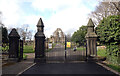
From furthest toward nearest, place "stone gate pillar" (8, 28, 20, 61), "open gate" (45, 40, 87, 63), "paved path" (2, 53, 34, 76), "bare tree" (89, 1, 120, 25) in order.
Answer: "bare tree" (89, 1, 120, 25), "open gate" (45, 40, 87, 63), "stone gate pillar" (8, 28, 20, 61), "paved path" (2, 53, 34, 76)

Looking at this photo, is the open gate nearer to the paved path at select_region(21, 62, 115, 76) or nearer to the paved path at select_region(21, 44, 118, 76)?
the paved path at select_region(21, 44, 118, 76)

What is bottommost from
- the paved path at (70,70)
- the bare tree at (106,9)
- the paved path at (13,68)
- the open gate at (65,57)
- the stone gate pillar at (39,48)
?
the paved path at (13,68)

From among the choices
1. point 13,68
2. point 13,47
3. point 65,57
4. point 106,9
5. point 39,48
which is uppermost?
point 106,9

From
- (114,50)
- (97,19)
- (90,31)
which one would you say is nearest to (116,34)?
(114,50)

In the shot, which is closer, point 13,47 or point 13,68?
point 13,68

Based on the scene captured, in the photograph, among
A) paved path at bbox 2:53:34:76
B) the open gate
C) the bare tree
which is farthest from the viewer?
the bare tree

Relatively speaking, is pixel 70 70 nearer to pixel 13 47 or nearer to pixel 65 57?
pixel 65 57

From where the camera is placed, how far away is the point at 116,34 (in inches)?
367

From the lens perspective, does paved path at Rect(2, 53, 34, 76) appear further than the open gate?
No

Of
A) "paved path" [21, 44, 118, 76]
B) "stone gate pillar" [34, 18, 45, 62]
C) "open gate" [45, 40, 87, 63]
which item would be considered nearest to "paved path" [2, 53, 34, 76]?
"paved path" [21, 44, 118, 76]

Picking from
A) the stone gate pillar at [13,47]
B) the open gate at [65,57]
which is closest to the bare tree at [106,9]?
the open gate at [65,57]

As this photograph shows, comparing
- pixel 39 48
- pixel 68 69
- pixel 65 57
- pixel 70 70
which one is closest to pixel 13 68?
pixel 39 48

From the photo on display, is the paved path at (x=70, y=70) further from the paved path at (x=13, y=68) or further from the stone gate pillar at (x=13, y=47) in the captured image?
the stone gate pillar at (x=13, y=47)

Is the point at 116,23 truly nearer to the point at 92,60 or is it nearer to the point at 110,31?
the point at 110,31
